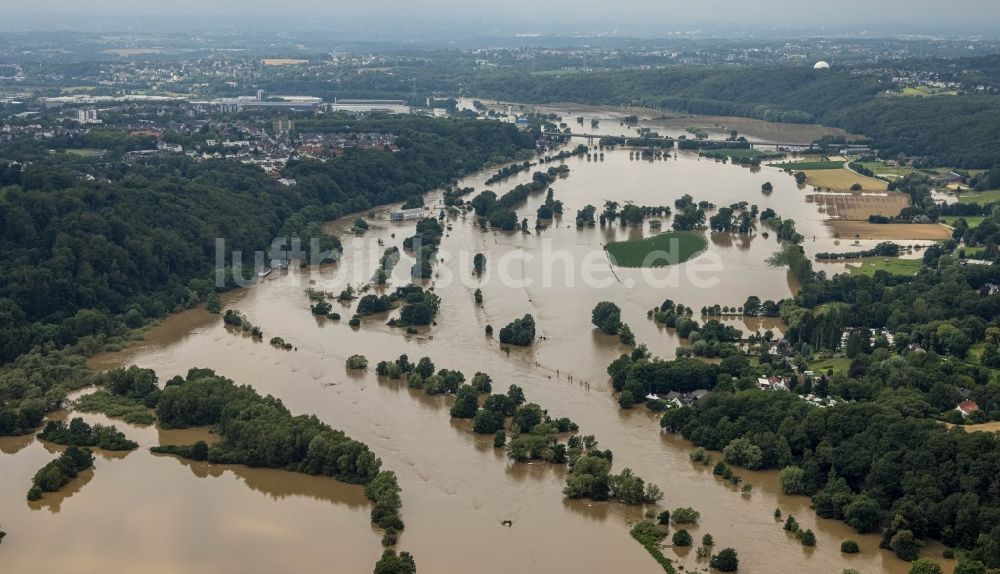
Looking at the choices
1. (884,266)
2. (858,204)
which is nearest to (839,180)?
(858,204)

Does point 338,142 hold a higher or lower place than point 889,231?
higher

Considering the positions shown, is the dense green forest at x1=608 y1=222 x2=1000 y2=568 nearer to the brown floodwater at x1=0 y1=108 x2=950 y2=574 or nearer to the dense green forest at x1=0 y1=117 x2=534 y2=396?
the brown floodwater at x1=0 y1=108 x2=950 y2=574

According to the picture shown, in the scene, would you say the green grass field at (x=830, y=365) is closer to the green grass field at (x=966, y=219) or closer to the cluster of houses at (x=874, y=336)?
the cluster of houses at (x=874, y=336)

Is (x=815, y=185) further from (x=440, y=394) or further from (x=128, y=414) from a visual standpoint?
(x=128, y=414)

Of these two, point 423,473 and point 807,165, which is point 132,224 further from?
point 807,165

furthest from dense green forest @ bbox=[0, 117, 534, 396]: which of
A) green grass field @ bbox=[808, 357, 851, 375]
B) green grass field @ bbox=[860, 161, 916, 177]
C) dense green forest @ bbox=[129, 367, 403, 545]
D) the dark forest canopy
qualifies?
green grass field @ bbox=[860, 161, 916, 177]

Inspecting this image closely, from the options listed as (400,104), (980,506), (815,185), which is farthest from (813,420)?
(400,104)

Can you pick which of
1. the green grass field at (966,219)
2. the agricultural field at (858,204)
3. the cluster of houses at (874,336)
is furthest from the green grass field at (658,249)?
the green grass field at (966,219)
